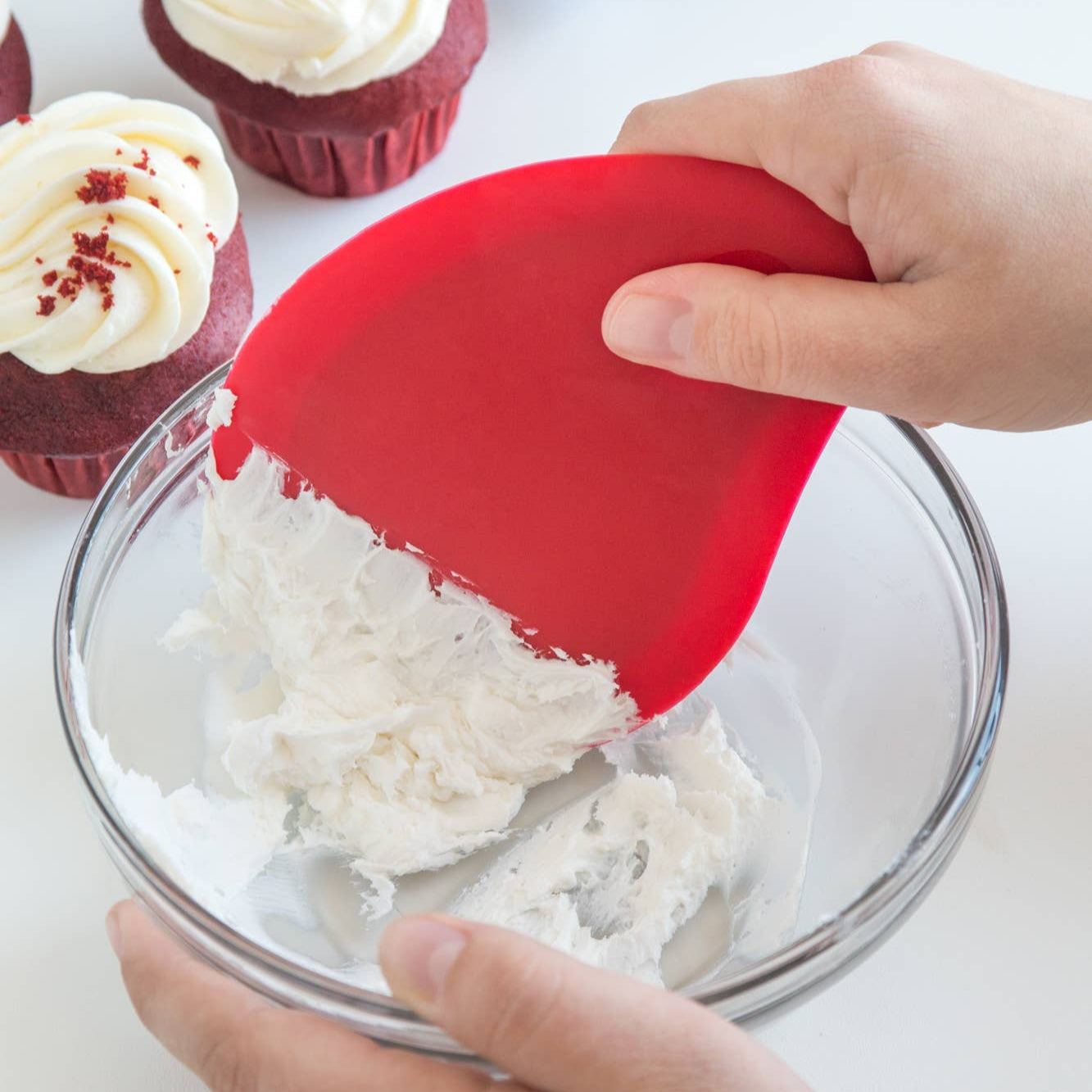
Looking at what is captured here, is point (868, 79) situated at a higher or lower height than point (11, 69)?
higher

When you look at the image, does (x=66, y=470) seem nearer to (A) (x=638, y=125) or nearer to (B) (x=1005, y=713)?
(A) (x=638, y=125)

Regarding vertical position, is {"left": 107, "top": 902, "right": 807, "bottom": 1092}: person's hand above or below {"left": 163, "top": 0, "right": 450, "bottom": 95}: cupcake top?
below

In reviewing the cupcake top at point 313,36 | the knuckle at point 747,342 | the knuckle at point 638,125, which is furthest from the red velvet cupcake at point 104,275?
the knuckle at point 747,342

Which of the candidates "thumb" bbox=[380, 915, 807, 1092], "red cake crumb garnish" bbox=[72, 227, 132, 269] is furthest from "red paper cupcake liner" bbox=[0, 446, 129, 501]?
"thumb" bbox=[380, 915, 807, 1092]

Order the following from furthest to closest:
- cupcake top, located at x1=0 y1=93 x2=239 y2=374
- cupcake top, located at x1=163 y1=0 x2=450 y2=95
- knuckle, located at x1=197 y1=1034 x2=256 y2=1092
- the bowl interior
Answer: cupcake top, located at x1=163 y1=0 x2=450 y2=95 < cupcake top, located at x1=0 y1=93 x2=239 y2=374 < the bowl interior < knuckle, located at x1=197 y1=1034 x2=256 y2=1092

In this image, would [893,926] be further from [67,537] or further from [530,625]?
[67,537]

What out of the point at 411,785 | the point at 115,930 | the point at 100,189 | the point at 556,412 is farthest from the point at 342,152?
the point at 115,930

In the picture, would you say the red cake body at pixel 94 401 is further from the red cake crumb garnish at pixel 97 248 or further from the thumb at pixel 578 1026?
the thumb at pixel 578 1026

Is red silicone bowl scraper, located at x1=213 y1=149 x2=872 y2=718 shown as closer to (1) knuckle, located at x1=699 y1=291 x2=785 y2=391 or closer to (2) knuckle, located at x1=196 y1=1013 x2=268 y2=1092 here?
(1) knuckle, located at x1=699 y1=291 x2=785 y2=391
